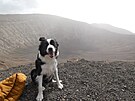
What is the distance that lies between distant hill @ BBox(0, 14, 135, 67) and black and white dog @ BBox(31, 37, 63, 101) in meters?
72.3

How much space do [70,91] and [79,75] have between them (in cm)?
160

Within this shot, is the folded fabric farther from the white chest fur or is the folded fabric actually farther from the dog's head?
the dog's head

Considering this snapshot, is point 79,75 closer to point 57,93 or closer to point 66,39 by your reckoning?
point 57,93

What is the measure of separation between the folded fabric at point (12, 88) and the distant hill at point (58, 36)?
71987 millimetres

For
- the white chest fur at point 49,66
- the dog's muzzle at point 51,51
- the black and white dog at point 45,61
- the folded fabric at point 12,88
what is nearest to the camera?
the dog's muzzle at point 51,51

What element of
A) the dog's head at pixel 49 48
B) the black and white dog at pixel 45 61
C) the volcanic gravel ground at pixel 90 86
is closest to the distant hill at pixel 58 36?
the volcanic gravel ground at pixel 90 86

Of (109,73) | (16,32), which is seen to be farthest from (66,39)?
(109,73)

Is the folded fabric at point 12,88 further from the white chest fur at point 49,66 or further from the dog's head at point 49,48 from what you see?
the dog's head at point 49,48

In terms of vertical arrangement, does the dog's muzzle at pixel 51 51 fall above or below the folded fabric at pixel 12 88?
above

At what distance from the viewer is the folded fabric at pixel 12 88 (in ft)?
22.6

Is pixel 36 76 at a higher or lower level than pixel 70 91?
higher

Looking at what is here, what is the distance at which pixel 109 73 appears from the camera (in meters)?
9.66

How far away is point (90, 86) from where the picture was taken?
322 inches

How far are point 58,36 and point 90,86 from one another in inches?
3967
